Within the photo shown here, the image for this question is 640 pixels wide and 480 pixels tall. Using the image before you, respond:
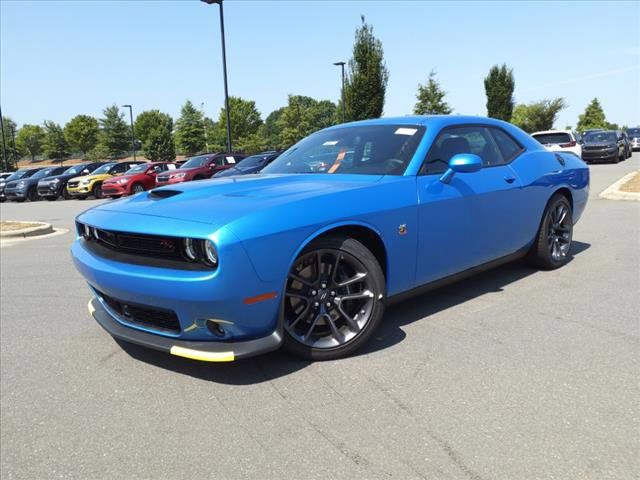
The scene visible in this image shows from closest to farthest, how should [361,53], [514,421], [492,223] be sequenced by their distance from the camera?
[514,421] → [492,223] → [361,53]

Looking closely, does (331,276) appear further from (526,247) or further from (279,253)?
(526,247)

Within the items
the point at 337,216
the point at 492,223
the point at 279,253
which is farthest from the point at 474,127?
the point at 279,253

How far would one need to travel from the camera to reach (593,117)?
248ft

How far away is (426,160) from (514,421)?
1.88m

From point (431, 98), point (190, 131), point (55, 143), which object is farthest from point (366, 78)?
point (55, 143)

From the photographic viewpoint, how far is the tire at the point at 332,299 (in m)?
3.00

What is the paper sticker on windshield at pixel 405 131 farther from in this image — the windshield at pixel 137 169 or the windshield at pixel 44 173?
the windshield at pixel 44 173

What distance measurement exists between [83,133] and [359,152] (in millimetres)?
75005

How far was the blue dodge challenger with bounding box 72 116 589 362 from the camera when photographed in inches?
105

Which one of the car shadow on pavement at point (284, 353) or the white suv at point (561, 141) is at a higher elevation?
the white suv at point (561, 141)

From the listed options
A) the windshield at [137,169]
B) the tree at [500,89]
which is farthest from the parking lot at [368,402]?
the tree at [500,89]

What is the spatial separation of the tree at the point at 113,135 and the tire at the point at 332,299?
66.1m

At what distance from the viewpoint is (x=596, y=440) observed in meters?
2.25

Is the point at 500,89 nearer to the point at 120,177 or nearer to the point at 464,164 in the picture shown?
the point at 120,177
